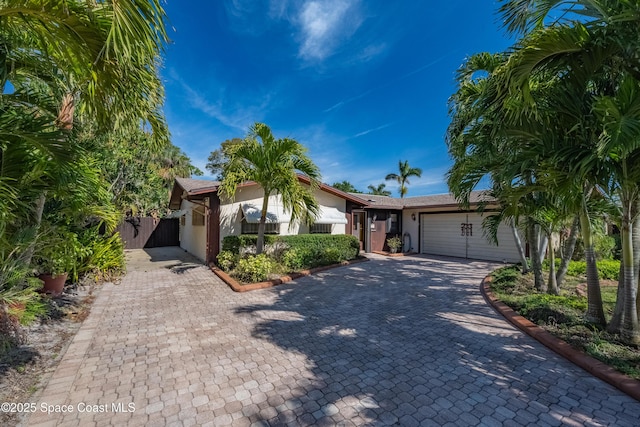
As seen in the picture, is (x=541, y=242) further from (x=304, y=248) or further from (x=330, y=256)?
(x=304, y=248)

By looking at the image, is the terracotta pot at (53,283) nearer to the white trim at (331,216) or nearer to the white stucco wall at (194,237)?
the white stucco wall at (194,237)

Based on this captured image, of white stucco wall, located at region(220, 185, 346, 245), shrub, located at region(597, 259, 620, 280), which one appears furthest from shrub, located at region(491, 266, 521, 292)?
white stucco wall, located at region(220, 185, 346, 245)

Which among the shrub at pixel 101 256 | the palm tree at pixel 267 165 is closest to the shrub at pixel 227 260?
the palm tree at pixel 267 165

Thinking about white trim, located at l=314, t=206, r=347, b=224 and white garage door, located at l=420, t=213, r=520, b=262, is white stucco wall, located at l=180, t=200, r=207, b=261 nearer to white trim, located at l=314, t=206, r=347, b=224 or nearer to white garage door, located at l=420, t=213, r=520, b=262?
white trim, located at l=314, t=206, r=347, b=224

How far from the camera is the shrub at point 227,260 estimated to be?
13.7 meters

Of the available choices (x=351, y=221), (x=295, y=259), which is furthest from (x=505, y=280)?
(x=351, y=221)

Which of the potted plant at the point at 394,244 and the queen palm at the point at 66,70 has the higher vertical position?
the queen palm at the point at 66,70

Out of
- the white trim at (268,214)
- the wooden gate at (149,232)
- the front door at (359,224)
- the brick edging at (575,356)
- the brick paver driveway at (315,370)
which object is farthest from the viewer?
the wooden gate at (149,232)

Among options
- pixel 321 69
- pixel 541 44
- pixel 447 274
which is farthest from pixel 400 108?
pixel 541 44

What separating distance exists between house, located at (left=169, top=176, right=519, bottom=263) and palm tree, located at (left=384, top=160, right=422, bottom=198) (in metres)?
24.3

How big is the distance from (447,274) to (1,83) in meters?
15.8

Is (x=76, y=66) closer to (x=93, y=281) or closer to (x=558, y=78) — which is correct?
(x=558, y=78)

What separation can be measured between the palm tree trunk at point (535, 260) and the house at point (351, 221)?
194 cm

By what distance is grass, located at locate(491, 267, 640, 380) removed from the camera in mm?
5270
